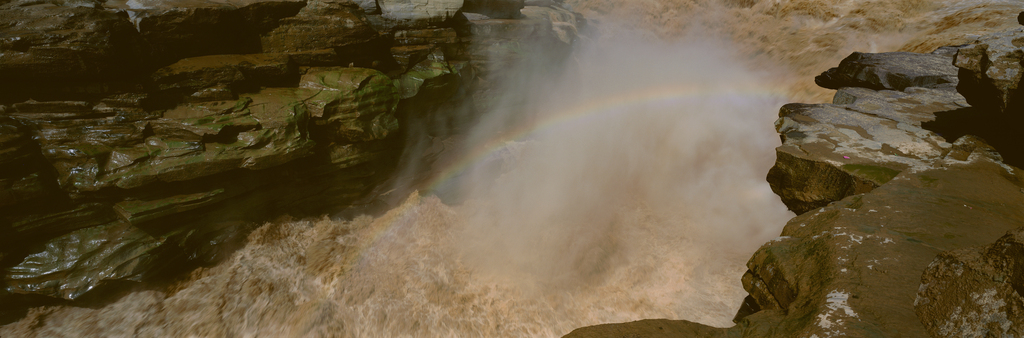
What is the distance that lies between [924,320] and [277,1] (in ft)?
23.2

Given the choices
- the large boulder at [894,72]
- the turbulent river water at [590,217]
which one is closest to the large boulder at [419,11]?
the turbulent river water at [590,217]

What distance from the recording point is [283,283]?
5.77 metres

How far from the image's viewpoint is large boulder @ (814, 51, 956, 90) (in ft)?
16.1

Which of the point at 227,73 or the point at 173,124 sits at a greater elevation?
the point at 227,73

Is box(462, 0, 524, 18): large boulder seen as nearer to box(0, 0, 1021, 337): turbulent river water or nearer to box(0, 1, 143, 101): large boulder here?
box(0, 0, 1021, 337): turbulent river water

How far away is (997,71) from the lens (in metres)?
2.70

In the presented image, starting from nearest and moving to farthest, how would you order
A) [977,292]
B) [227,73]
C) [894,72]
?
[977,292]
[894,72]
[227,73]

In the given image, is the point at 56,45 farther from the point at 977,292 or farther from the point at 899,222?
the point at 899,222

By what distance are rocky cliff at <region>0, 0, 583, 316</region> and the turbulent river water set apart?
0.61m

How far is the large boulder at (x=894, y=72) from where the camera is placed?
4.90 meters

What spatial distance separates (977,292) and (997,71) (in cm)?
218

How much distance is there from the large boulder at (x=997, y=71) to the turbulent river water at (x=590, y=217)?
3649 mm

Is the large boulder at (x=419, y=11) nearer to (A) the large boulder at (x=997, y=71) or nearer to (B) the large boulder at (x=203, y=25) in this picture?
(B) the large boulder at (x=203, y=25)

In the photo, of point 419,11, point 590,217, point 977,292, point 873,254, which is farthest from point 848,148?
point 419,11
